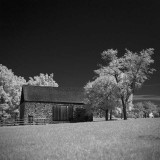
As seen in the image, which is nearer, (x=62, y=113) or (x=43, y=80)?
(x=62, y=113)

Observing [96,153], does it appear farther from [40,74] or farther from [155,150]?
[40,74]

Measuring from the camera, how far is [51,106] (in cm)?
4903

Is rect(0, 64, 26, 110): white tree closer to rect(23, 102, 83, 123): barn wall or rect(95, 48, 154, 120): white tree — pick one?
rect(23, 102, 83, 123): barn wall

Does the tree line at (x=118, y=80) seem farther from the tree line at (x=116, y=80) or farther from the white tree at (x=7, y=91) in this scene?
the white tree at (x=7, y=91)


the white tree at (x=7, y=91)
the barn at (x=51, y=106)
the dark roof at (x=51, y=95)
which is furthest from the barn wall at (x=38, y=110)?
the white tree at (x=7, y=91)

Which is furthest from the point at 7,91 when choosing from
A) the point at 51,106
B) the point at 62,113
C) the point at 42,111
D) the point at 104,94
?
the point at 104,94

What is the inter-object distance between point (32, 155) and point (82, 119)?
132ft

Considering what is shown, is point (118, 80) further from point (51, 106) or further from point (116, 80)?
point (51, 106)

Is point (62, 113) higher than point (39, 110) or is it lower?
lower

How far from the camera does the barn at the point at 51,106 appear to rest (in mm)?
47500

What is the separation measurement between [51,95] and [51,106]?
2.77 meters

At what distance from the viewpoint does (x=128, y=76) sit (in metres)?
41.2

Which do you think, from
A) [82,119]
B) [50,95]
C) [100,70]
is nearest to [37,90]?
[50,95]

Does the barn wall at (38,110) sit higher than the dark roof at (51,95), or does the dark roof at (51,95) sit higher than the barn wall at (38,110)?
the dark roof at (51,95)
